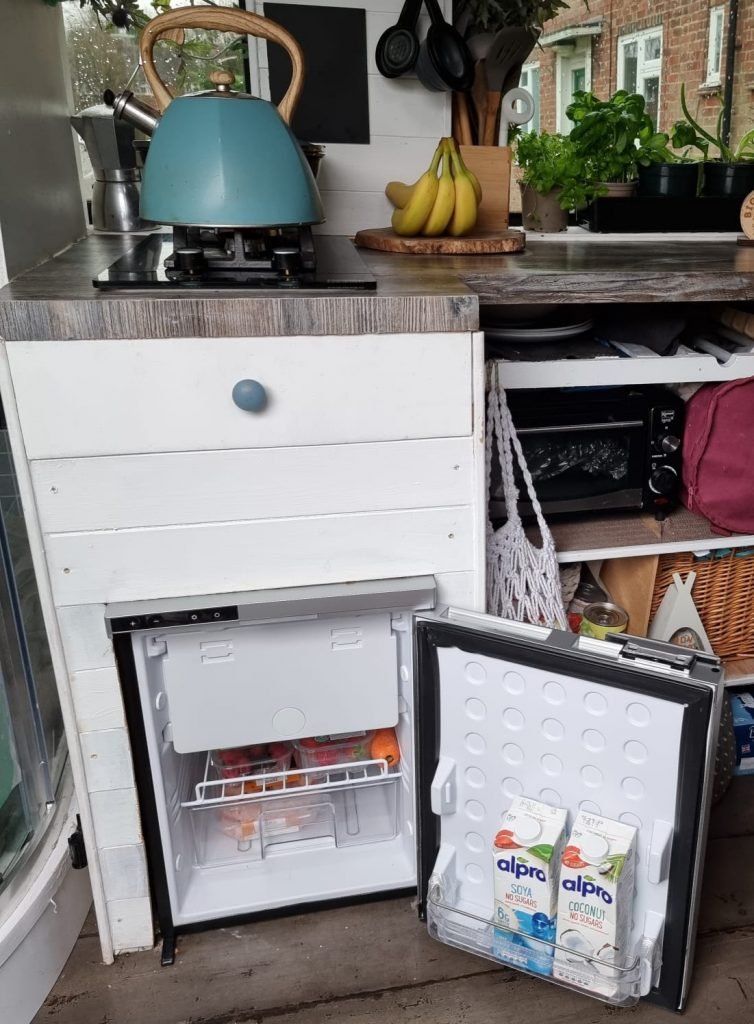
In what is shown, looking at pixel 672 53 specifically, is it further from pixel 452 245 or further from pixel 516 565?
pixel 516 565

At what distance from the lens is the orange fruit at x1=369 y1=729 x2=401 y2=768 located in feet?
4.56

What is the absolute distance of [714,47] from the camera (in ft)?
15.2

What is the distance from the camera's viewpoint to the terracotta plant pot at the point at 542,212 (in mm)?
1798

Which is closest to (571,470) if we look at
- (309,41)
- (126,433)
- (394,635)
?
(394,635)

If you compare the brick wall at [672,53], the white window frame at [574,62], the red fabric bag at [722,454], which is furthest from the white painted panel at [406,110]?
the white window frame at [574,62]

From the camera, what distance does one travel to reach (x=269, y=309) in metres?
0.98

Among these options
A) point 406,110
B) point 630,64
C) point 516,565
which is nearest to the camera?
point 516,565

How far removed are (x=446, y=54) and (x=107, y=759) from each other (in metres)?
1.47

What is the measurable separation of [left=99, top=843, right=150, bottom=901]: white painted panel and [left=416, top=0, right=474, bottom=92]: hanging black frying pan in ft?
5.05

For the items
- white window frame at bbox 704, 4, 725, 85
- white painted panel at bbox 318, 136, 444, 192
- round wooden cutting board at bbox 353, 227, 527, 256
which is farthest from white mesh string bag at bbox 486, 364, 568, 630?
white window frame at bbox 704, 4, 725, 85

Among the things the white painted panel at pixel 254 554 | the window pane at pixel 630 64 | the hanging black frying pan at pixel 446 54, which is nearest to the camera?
the white painted panel at pixel 254 554

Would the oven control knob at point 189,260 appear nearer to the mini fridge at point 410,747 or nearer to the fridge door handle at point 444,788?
the mini fridge at point 410,747

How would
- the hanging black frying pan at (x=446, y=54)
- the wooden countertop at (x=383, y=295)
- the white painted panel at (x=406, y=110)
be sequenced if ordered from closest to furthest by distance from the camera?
the wooden countertop at (x=383, y=295)
the hanging black frying pan at (x=446, y=54)
the white painted panel at (x=406, y=110)

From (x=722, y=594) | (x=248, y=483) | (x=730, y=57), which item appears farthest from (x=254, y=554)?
(x=730, y=57)
